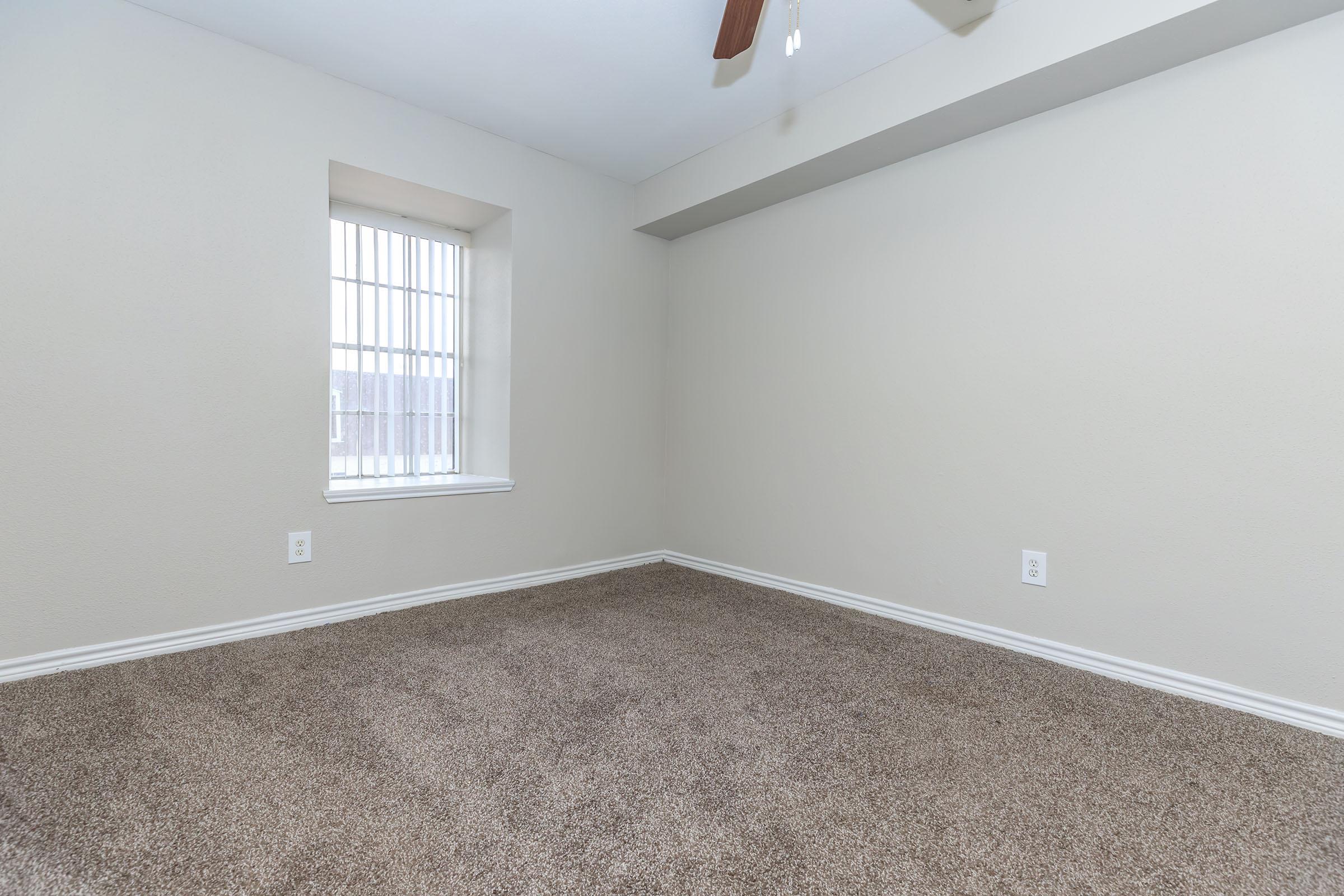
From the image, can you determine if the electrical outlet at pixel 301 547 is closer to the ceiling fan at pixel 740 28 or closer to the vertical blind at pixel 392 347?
the vertical blind at pixel 392 347

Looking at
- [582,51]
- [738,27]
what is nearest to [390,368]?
[582,51]

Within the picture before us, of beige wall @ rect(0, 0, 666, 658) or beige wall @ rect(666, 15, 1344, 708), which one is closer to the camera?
beige wall @ rect(666, 15, 1344, 708)

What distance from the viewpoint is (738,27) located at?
5.52ft

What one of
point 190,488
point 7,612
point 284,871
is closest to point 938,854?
point 284,871

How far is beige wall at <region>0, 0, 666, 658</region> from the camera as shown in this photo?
6.02ft

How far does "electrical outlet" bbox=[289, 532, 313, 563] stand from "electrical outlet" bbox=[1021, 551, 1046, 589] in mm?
2704

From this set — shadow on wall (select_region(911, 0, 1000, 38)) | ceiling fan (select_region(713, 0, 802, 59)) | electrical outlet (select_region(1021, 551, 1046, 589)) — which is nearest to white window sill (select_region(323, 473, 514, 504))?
ceiling fan (select_region(713, 0, 802, 59))

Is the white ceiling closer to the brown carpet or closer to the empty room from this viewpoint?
the empty room

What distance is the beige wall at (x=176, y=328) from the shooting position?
183 centimetres

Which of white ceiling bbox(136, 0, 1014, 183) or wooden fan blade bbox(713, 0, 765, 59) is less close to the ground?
white ceiling bbox(136, 0, 1014, 183)

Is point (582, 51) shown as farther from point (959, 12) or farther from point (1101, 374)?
point (1101, 374)

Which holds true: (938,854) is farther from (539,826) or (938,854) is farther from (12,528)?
(12,528)

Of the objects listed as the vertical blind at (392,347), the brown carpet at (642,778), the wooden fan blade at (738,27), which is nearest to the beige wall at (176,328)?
the brown carpet at (642,778)

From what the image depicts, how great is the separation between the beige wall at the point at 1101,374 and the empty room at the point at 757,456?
0.01 metres
